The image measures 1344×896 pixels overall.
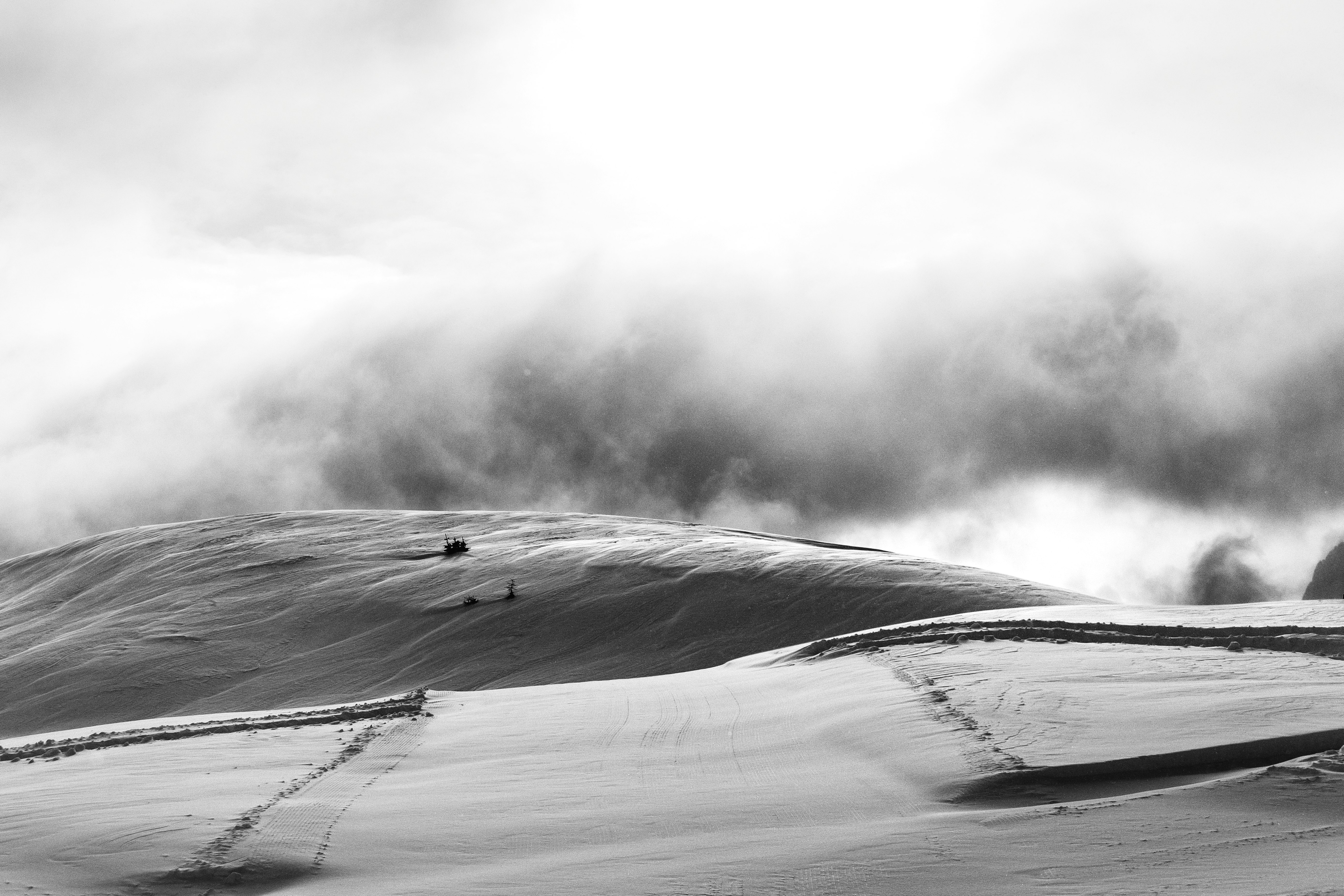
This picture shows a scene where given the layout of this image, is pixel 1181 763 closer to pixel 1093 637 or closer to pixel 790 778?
pixel 790 778

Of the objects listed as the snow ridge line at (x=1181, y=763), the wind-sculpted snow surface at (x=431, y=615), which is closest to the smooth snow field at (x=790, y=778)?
the snow ridge line at (x=1181, y=763)

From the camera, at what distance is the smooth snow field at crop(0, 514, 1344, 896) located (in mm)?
3520

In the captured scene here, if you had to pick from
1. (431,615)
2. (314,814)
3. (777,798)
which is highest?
(431,615)

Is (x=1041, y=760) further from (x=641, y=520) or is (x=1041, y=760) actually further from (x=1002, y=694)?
(x=641, y=520)

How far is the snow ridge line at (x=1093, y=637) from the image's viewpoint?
6.62 metres

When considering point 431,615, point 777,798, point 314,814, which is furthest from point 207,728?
point 431,615

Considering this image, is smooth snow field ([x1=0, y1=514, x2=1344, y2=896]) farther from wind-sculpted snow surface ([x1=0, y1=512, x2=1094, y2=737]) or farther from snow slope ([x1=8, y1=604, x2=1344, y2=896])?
wind-sculpted snow surface ([x1=0, y1=512, x2=1094, y2=737])

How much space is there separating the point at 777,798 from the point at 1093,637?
4.11m

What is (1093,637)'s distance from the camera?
7672 millimetres

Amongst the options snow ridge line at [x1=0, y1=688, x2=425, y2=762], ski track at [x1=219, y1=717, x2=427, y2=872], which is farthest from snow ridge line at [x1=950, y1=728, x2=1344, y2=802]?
snow ridge line at [x1=0, y1=688, x2=425, y2=762]

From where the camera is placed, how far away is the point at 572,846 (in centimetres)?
389

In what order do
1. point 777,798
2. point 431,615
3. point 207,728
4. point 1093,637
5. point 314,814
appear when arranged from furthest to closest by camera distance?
point 431,615
point 1093,637
point 207,728
point 777,798
point 314,814

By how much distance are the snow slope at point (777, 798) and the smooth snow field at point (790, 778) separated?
0.05 feet

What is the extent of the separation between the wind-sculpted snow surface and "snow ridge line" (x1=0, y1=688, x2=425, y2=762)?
12.6 feet
